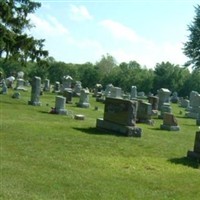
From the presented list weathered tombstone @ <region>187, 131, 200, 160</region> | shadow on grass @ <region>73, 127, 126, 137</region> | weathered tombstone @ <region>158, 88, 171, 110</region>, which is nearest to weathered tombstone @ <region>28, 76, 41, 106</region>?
weathered tombstone @ <region>158, 88, 171, 110</region>

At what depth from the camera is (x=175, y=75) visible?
74.0 meters

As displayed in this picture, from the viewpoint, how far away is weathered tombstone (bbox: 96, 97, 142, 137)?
1759 cm

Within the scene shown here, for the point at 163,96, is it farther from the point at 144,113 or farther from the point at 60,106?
the point at 60,106

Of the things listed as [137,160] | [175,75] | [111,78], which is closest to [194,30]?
[175,75]

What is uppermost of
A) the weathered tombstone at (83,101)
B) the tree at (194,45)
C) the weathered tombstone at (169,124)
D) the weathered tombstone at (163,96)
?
the tree at (194,45)

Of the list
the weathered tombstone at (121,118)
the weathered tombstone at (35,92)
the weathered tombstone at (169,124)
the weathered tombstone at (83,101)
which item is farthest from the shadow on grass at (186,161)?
the weathered tombstone at (83,101)

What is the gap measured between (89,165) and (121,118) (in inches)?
244

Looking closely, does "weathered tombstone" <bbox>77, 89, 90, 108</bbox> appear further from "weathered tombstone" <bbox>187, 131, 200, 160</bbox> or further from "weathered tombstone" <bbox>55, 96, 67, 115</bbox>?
"weathered tombstone" <bbox>187, 131, 200, 160</bbox>

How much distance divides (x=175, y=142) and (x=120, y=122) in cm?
215

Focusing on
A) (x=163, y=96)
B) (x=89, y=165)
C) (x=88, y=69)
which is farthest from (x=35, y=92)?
(x=88, y=69)

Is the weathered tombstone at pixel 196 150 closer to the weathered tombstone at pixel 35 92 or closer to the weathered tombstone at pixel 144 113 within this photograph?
the weathered tombstone at pixel 144 113

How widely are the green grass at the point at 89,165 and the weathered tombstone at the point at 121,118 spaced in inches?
19.4

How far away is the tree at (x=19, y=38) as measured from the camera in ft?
92.8

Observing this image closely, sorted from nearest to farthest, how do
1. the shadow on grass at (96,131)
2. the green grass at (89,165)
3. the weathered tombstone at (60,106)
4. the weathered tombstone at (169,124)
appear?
the green grass at (89,165)
the shadow on grass at (96,131)
the weathered tombstone at (169,124)
the weathered tombstone at (60,106)
